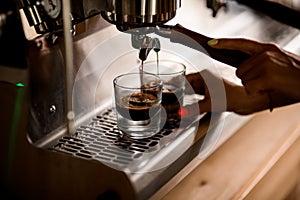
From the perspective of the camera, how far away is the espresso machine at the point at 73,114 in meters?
0.80

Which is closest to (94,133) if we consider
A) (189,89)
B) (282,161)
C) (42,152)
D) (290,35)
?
(42,152)

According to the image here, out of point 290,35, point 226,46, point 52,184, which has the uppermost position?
point 226,46

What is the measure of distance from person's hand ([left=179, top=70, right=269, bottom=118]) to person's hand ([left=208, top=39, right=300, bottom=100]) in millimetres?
60

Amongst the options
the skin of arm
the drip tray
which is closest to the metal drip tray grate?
the drip tray

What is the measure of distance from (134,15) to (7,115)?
0.82ft

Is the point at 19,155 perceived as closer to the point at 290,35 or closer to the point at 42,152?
the point at 42,152

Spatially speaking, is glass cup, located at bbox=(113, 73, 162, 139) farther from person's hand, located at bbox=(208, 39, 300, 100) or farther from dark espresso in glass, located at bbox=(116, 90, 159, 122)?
person's hand, located at bbox=(208, 39, 300, 100)

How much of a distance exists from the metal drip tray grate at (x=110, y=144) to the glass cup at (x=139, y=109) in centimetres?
1

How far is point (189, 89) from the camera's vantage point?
104 centimetres

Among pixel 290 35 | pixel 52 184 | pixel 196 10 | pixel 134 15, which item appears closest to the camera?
pixel 134 15

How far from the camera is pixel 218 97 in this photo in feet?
3.45

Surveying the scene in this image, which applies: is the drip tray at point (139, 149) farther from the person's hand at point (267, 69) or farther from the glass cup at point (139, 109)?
the person's hand at point (267, 69)

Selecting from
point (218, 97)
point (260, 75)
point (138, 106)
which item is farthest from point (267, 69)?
point (138, 106)

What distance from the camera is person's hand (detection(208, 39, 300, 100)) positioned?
3.12 feet
